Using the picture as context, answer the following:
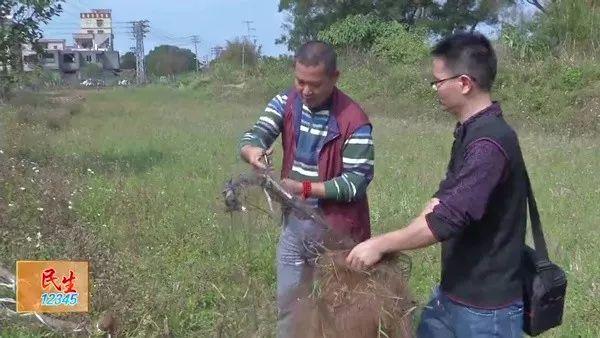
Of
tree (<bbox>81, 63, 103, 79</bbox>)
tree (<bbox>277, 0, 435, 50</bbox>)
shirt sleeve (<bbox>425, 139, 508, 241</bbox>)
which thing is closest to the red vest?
shirt sleeve (<bbox>425, 139, 508, 241</bbox>)

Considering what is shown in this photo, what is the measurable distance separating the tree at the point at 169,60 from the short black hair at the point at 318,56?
4822cm

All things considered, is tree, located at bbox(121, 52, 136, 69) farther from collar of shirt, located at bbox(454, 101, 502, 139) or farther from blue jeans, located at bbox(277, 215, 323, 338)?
Result: collar of shirt, located at bbox(454, 101, 502, 139)

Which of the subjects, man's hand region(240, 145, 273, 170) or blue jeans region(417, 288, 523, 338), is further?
man's hand region(240, 145, 273, 170)

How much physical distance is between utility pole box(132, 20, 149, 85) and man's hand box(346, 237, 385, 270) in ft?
163

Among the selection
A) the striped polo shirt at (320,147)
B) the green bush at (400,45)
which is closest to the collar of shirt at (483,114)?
the striped polo shirt at (320,147)

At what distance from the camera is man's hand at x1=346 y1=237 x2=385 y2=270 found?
8.32 ft

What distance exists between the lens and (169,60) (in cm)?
5512

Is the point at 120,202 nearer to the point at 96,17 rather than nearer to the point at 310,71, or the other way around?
the point at 310,71

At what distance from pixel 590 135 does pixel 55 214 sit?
439 inches

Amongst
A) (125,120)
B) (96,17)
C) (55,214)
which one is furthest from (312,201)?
(96,17)

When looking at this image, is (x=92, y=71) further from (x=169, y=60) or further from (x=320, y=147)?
(x=320, y=147)

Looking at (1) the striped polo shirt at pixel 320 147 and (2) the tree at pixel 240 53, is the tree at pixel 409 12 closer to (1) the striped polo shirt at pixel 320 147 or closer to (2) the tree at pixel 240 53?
(2) the tree at pixel 240 53

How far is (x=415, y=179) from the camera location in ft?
29.6

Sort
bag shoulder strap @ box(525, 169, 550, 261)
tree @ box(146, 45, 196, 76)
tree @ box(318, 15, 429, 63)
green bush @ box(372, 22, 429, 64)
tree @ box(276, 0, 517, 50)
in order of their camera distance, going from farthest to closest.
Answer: tree @ box(146, 45, 196, 76)
tree @ box(276, 0, 517, 50)
tree @ box(318, 15, 429, 63)
green bush @ box(372, 22, 429, 64)
bag shoulder strap @ box(525, 169, 550, 261)
